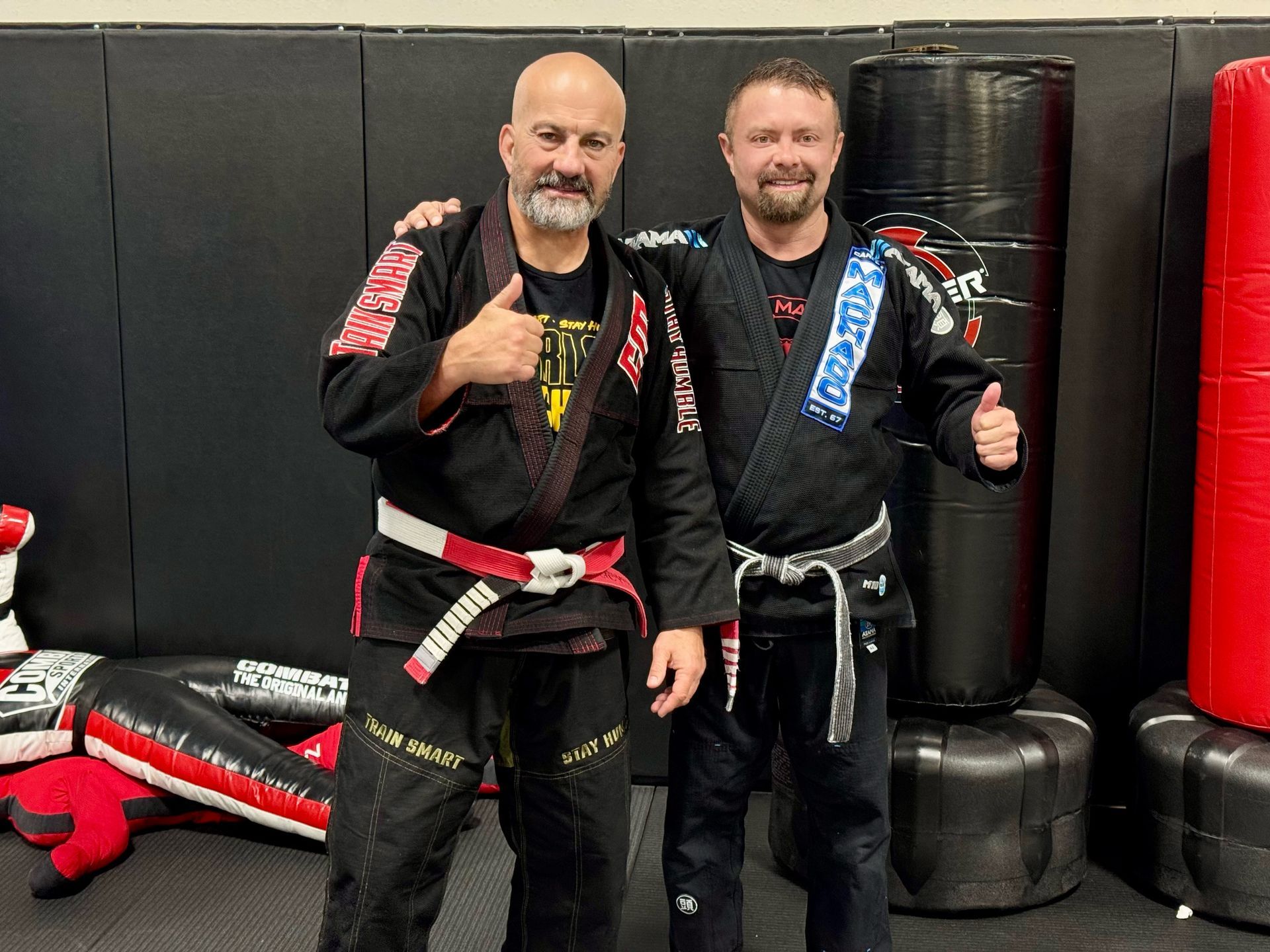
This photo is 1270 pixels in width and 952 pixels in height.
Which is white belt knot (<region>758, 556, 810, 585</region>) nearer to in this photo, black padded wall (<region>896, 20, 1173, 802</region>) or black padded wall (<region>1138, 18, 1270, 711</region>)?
black padded wall (<region>896, 20, 1173, 802</region>)

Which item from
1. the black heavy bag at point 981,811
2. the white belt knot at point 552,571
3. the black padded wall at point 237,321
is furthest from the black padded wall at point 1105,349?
the white belt knot at point 552,571

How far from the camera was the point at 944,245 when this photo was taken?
250 centimetres

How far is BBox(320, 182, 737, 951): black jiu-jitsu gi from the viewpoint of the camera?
1.80 metres

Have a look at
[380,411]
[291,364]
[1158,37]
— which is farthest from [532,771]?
[1158,37]

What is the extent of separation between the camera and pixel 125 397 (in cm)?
328

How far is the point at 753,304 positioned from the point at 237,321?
1660 millimetres

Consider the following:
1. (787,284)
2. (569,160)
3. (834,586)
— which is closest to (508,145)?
(569,160)

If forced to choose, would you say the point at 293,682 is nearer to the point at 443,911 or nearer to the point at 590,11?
the point at 443,911

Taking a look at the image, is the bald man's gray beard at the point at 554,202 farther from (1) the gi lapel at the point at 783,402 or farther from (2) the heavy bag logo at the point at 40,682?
(2) the heavy bag logo at the point at 40,682

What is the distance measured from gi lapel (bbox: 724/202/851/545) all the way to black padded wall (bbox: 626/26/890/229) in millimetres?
955

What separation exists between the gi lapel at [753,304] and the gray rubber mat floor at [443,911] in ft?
4.00

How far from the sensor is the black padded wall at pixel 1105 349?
2.88 meters

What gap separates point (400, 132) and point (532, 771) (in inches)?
72.0

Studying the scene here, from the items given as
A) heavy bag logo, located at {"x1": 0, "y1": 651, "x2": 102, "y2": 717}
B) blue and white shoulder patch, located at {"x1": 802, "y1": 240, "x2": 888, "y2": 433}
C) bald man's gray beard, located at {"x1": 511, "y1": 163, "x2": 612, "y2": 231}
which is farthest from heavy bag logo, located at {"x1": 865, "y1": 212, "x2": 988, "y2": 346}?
heavy bag logo, located at {"x1": 0, "y1": 651, "x2": 102, "y2": 717}
